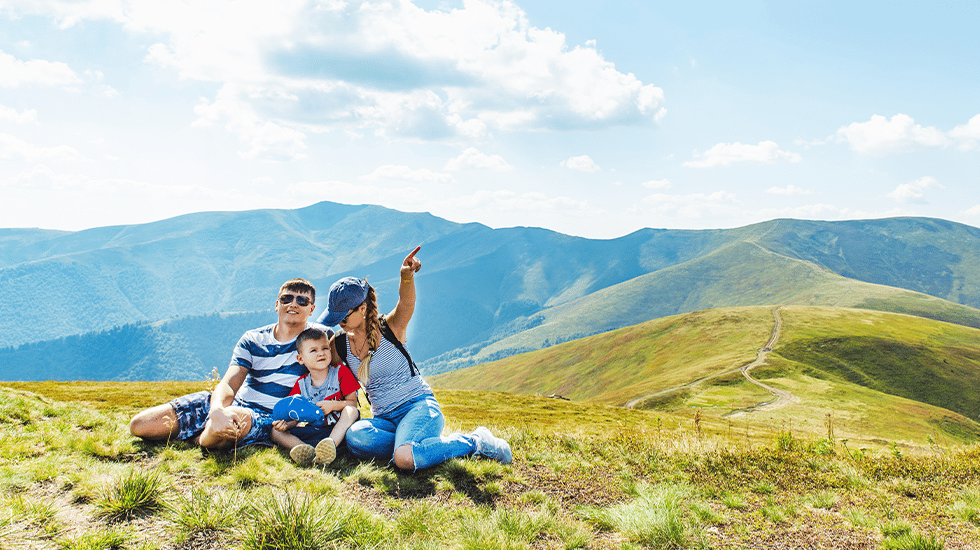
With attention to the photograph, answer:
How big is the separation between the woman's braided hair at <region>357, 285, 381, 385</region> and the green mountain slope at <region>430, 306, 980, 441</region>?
50640mm

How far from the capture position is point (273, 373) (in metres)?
8.39

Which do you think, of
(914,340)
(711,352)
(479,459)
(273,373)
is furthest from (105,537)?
(914,340)

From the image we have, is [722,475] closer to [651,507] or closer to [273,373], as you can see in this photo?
[651,507]

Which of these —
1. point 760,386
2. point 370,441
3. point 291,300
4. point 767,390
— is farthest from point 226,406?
point 760,386

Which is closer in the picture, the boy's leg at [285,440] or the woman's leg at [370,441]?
the woman's leg at [370,441]

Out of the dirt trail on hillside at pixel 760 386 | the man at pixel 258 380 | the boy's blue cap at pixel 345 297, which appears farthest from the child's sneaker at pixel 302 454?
the dirt trail on hillside at pixel 760 386

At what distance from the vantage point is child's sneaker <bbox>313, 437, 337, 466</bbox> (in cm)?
762

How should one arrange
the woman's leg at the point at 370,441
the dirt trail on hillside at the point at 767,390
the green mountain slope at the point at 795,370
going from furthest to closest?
the green mountain slope at the point at 795,370 → the dirt trail on hillside at the point at 767,390 → the woman's leg at the point at 370,441

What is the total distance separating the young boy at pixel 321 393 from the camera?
8.19 m

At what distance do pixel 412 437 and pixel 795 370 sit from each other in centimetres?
11161

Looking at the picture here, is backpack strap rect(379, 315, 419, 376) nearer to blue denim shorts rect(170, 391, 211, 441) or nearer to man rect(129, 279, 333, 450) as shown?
man rect(129, 279, 333, 450)

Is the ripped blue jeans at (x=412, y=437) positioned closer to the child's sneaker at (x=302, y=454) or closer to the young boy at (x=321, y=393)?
the young boy at (x=321, y=393)

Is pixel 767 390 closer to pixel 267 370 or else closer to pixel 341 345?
pixel 341 345

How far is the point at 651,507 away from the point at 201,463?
21.0 feet
